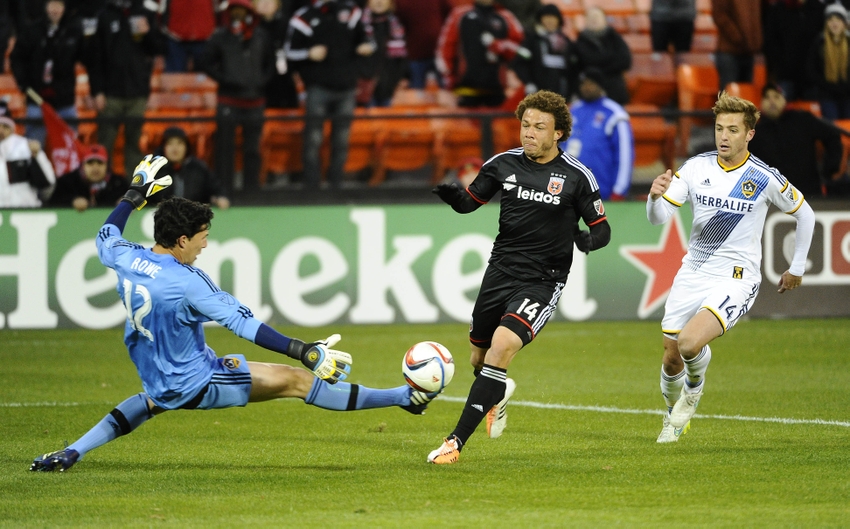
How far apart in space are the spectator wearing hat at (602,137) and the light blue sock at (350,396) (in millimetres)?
7548

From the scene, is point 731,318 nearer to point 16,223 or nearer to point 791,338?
point 791,338

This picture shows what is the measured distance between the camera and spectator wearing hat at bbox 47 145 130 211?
1371cm

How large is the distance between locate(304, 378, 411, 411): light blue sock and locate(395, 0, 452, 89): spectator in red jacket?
9988mm

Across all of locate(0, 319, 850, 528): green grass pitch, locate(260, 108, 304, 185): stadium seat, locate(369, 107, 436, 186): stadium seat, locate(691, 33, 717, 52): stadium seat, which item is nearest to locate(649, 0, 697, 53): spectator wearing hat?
locate(691, 33, 717, 52): stadium seat

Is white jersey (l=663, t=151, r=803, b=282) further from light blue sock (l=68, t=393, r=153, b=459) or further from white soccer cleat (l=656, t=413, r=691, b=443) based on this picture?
light blue sock (l=68, t=393, r=153, b=459)

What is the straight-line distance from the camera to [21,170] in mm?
13648

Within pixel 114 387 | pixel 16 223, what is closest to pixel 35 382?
pixel 114 387

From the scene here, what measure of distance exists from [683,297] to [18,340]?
306 inches

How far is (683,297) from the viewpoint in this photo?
791cm

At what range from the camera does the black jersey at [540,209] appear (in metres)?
7.44

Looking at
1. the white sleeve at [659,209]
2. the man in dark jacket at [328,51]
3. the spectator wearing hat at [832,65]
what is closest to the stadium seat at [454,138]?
the man in dark jacket at [328,51]

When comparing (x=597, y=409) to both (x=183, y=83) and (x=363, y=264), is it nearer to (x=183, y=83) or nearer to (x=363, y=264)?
(x=363, y=264)

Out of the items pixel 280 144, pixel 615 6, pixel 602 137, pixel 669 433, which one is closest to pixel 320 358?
pixel 669 433

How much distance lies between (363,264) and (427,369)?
6.96 meters
